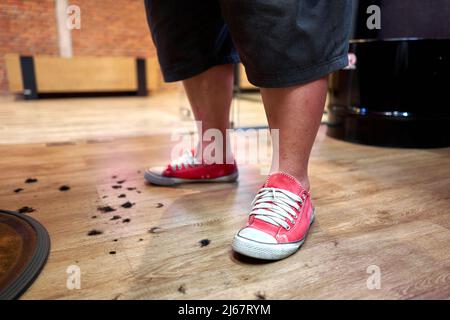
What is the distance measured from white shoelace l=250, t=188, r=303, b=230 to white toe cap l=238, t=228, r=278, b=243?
3 cm

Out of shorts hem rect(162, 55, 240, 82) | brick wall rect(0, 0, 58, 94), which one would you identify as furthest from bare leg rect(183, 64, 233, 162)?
brick wall rect(0, 0, 58, 94)

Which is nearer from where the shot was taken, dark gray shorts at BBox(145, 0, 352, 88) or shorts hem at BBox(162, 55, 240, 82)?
dark gray shorts at BBox(145, 0, 352, 88)

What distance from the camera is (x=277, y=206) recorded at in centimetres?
64

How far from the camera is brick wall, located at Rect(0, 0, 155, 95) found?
14.1ft

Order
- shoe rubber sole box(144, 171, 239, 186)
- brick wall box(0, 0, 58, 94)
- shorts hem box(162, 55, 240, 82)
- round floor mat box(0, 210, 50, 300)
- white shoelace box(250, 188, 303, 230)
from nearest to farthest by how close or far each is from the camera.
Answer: round floor mat box(0, 210, 50, 300), white shoelace box(250, 188, 303, 230), shorts hem box(162, 55, 240, 82), shoe rubber sole box(144, 171, 239, 186), brick wall box(0, 0, 58, 94)

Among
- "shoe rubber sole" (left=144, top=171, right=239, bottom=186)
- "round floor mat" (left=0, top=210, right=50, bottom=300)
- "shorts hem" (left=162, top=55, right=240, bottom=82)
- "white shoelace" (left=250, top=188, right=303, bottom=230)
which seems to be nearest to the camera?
"round floor mat" (left=0, top=210, right=50, bottom=300)

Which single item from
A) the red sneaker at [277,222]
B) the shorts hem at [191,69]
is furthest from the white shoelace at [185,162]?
the red sneaker at [277,222]

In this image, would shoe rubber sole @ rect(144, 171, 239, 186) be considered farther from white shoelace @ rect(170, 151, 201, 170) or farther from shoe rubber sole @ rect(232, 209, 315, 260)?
shoe rubber sole @ rect(232, 209, 315, 260)

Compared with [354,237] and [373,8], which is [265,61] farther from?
[373,8]

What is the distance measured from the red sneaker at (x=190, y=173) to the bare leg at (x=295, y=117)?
0.35m

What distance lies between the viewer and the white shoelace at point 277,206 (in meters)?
0.63
